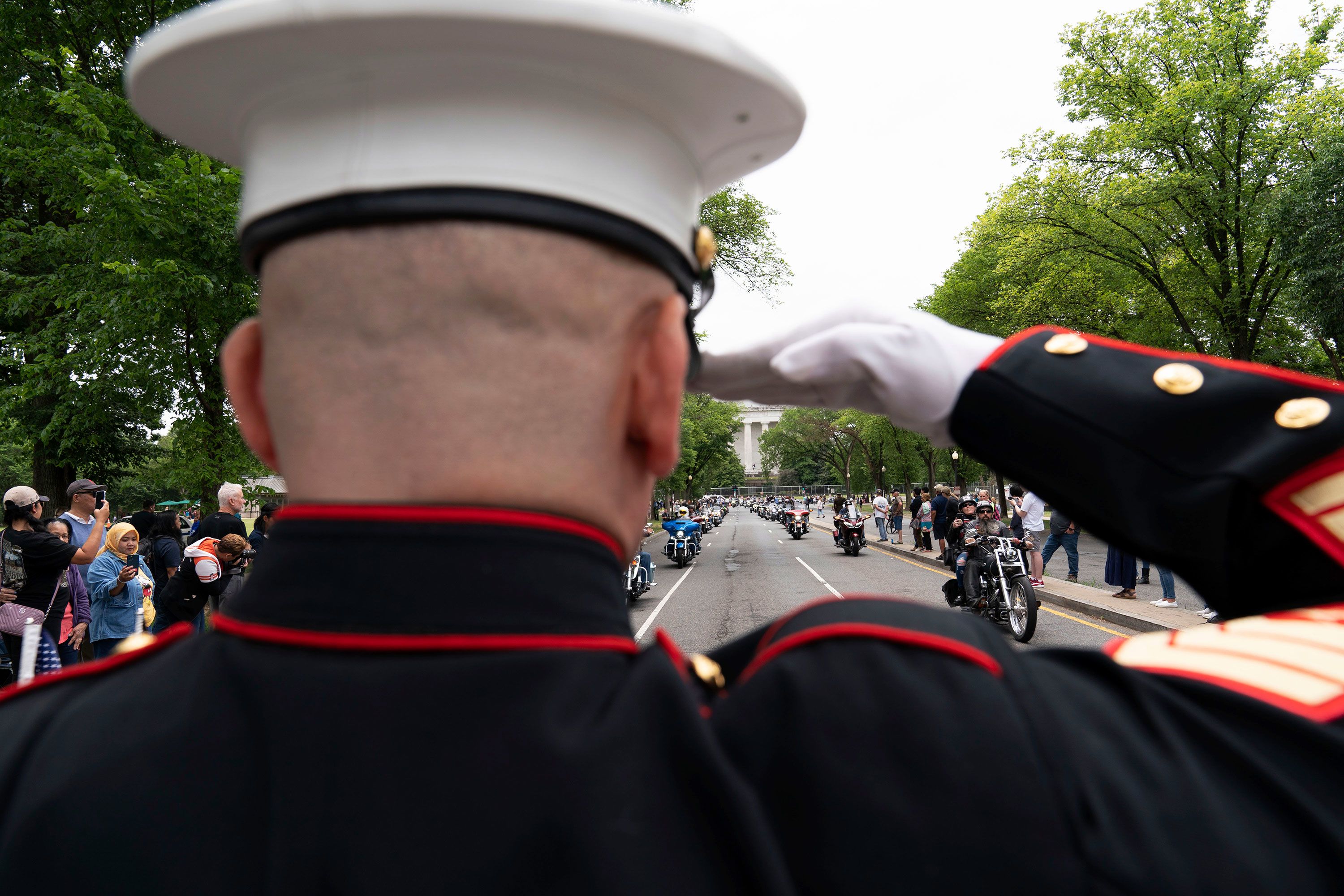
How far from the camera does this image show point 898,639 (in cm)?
68

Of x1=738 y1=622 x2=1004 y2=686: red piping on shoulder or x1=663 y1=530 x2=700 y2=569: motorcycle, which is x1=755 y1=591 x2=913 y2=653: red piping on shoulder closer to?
x1=738 y1=622 x2=1004 y2=686: red piping on shoulder

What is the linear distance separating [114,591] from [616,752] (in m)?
7.70

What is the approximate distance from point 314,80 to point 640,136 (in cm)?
34

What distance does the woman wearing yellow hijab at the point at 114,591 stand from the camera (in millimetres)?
6668

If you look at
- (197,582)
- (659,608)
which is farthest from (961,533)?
(197,582)

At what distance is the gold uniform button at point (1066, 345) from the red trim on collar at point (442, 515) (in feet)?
2.16

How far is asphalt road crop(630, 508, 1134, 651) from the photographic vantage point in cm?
986

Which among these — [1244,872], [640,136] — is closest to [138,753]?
[640,136]

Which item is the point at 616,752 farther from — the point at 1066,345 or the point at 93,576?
the point at 93,576

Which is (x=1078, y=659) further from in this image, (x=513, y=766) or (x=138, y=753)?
(x=138, y=753)

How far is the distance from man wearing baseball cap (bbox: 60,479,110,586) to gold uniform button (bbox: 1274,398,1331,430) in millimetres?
8332

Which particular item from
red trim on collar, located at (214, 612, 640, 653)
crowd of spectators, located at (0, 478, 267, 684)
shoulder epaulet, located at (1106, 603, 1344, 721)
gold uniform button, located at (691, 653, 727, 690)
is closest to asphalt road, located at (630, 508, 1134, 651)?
shoulder epaulet, located at (1106, 603, 1344, 721)

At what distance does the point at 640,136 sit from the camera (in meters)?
0.88

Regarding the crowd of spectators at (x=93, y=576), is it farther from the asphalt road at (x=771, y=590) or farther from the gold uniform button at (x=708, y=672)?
the gold uniform button at (x=708, y=672)
